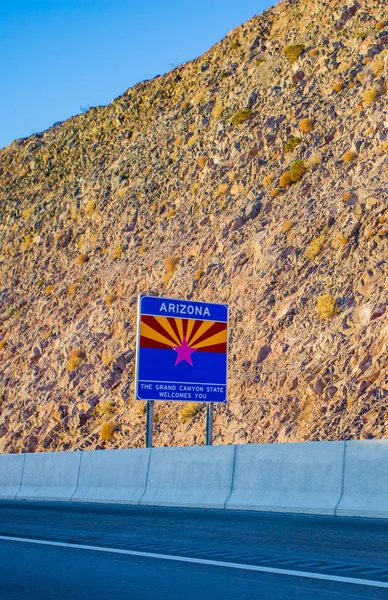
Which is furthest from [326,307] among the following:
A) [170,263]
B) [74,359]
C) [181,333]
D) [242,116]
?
[242,116]

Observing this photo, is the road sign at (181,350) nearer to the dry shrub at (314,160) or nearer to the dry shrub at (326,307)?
the dry shrub at (326,307)

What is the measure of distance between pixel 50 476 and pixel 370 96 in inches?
838

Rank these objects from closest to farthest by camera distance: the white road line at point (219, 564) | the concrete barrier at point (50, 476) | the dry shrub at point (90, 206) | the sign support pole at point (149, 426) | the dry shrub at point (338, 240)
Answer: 1. the white road line at point (219, 564)
2. the concrete barrier at point (50, 476)
3. the sign support pole at point (149, 426)
4. the dry shrub at point (338, 240)
5. the dry shrub at point (90, 206)

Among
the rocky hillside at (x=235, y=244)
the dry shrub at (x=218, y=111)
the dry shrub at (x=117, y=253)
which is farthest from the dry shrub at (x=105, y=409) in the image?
the dry shrub at (x=218, y=111)

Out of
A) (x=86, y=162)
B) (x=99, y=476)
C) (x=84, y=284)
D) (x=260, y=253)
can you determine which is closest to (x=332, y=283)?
(x=260, y=253)

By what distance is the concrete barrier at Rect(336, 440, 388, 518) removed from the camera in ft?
39.8

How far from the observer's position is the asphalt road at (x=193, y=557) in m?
6.55

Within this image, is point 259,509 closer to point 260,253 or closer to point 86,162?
point 260,253

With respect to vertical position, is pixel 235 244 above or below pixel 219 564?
above

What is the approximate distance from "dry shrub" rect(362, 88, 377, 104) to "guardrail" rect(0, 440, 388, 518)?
20580 millimetres

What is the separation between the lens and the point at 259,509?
561 inches

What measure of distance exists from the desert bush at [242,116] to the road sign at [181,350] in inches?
785

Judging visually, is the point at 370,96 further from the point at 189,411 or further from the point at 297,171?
the point at 189,411

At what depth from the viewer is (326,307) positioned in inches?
1112
